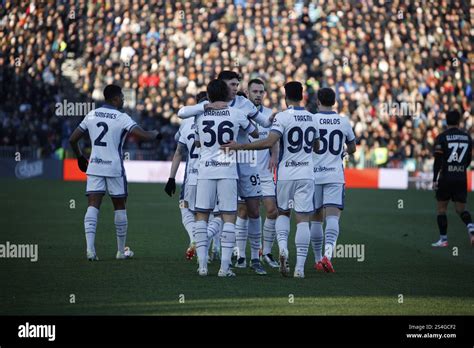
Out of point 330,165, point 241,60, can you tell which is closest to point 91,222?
point 330,165

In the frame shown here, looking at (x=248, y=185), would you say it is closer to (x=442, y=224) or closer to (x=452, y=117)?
(x=452, y=117)

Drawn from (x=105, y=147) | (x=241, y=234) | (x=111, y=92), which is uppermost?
(x=111, y=92)

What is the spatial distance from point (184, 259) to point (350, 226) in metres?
7.84

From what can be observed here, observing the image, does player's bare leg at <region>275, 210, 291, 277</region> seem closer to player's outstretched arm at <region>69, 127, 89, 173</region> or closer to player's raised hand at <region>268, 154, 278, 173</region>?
player's raised hand at <region>268, 154, 278, 173</region>

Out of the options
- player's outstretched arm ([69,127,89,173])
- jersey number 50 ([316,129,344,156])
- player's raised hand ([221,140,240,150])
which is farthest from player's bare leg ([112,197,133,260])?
jersey number 50 ([316,129,344,156])

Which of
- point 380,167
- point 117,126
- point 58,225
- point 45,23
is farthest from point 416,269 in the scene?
point 45,23

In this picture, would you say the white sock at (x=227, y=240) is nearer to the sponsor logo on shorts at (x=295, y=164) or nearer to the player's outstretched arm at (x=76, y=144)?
the sponsor logo on shorts at (x=295, y=164)

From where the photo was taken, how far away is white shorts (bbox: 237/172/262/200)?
1285cm

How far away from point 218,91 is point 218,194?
1269mm

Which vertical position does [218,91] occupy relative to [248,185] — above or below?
above

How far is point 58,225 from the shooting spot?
67.0ft

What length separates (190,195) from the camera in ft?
47.1

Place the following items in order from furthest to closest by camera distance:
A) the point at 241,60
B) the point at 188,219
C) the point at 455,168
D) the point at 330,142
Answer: the point at 241,60
the point at 455,168
the point at 188,219
the point at 330,142
